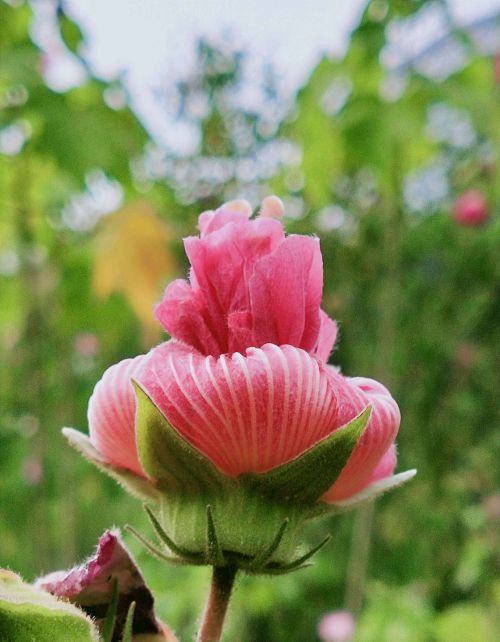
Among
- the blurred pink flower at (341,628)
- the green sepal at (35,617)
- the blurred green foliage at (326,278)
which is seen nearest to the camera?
the green sepal at (35,617)

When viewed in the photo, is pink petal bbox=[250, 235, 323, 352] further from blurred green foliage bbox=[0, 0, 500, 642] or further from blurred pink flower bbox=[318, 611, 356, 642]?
blurred pink flower bbox=[318, 611, 356, 642]

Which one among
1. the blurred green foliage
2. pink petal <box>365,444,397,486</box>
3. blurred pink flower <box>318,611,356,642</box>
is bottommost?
blurred pink flower <box>318,611,356,642</box>

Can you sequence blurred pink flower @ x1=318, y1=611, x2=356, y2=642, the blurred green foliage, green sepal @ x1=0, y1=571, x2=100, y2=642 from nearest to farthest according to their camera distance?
green sepal @ x1=0, y1=571, x2=100, y2=642, the blurred green foliage, blurred pink flower @ x1=318, y1=611, x2=356, y2=642

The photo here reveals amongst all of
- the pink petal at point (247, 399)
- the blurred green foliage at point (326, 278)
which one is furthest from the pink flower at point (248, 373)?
the blurred green foliage at point (326, 278)

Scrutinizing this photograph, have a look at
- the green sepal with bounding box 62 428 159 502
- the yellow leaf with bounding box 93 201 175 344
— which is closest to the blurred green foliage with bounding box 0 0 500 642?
the yellow leaf with bounding box 93 201 175 344

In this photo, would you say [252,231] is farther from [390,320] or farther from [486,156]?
[486,156]

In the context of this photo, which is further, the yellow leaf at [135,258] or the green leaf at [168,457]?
the yellow leaf at [135,258]

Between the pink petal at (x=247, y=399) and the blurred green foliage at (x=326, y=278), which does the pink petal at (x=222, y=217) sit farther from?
the blurred green foliage at (x=326, y=278)
